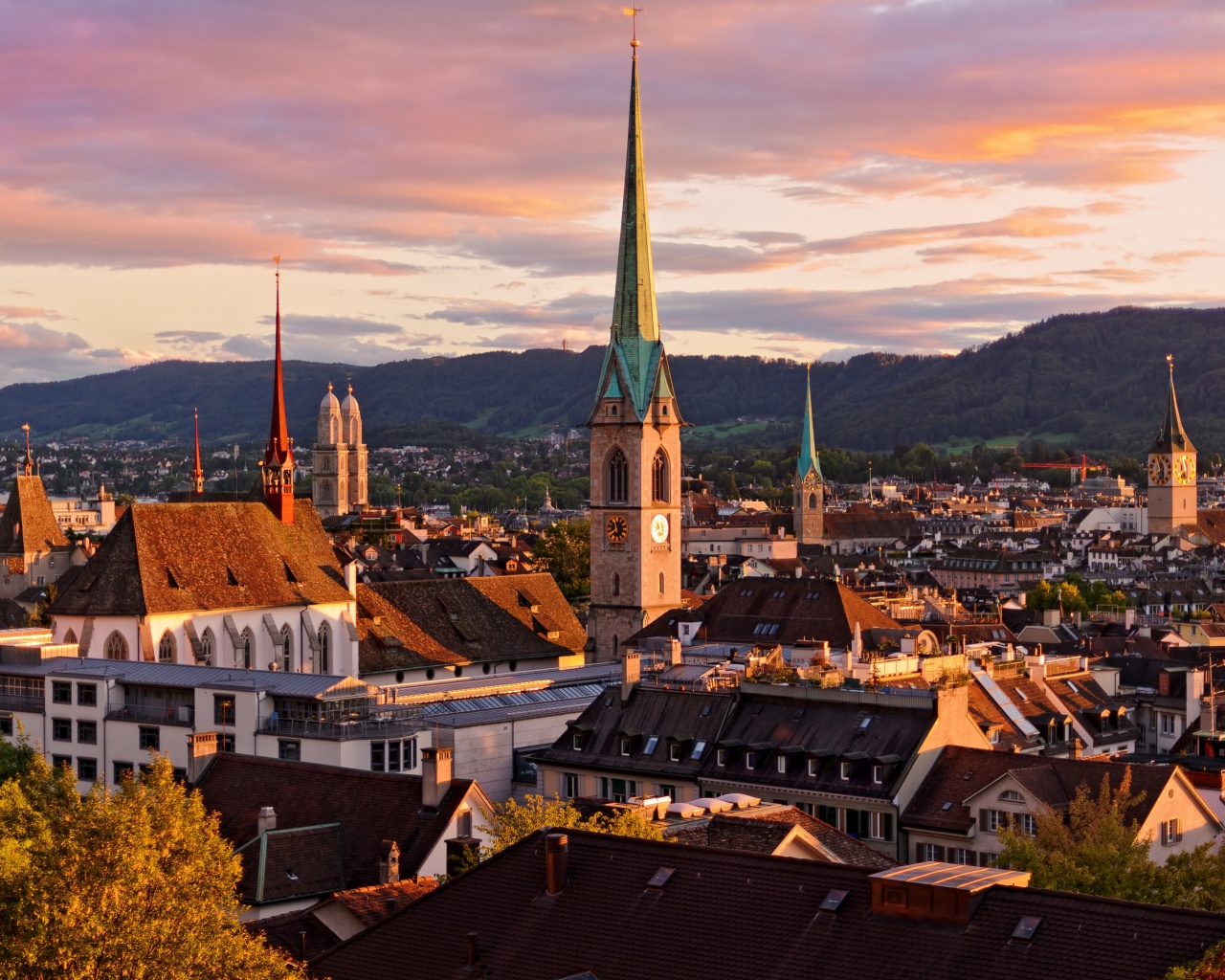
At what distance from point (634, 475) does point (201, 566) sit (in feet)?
82.9

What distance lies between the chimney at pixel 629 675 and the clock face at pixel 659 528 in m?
33.9

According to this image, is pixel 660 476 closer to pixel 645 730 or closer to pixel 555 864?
pixel 645 730

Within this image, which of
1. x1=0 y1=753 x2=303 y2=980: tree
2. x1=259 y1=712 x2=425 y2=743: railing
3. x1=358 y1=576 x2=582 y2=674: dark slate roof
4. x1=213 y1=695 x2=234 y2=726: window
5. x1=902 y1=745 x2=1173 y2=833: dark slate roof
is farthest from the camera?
x1=358 y1=576 x2=582 y2=674: dark slate roof

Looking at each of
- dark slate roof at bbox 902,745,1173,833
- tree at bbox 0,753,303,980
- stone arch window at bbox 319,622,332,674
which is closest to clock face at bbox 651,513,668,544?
stone arch window at bbox 319,622,332,674

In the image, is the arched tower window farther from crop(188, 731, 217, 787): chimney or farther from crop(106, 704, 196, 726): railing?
crop(188, 731, 217, 787): chimney

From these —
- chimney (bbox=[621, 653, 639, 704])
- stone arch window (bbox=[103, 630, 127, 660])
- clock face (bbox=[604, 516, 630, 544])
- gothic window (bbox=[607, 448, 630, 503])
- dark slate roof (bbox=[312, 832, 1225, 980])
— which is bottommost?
stone arch window (bbox=[103, 630, 127, 660])

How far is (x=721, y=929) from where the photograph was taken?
91.0 ft

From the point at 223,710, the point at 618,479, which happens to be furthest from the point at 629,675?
the point at 618,479

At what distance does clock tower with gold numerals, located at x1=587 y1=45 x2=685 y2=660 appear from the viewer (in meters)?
97.1

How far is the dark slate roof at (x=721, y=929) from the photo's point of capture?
82.9ft

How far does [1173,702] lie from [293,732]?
114ft

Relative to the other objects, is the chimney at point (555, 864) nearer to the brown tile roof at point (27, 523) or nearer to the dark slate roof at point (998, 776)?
the dark slate roof at point (998, 776)

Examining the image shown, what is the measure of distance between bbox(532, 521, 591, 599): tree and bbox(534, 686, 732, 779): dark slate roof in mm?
79596

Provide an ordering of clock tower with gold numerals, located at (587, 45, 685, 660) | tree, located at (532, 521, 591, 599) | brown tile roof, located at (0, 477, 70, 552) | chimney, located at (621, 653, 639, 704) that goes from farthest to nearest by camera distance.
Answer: tree, located at (532, 521, 591, 599) < brown tile roof, located at (0, 477, 70, 552) < clock tower with gold numerals, located at (587, 45, 685, 660) < chimney, located at (621, 653, 639, 704)
